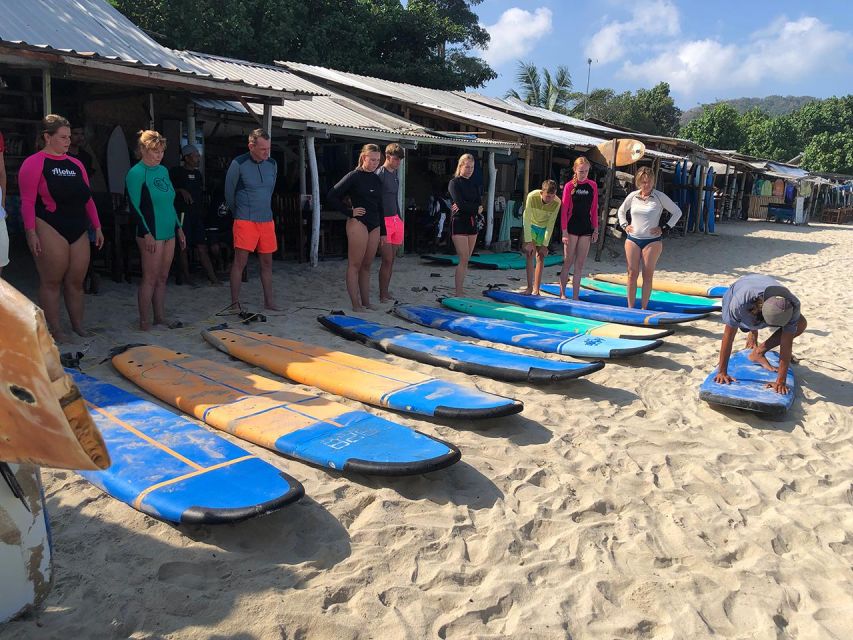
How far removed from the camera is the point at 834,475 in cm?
344

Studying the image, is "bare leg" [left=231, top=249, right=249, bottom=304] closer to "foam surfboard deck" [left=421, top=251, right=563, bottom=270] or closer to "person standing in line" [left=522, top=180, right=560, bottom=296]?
"person standing in line" [left=522, top=180, right=560, bottom=296]

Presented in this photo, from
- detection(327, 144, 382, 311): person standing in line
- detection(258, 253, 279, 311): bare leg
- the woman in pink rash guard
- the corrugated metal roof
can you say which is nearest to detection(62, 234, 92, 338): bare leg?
the woman in pink rash guard

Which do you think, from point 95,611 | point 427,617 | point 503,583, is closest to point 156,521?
point 95,611

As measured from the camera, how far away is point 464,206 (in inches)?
273

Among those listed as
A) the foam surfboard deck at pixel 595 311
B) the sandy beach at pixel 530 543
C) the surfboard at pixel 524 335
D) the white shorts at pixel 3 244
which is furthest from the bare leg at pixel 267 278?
the foam surfboard deck at pixel 595 311

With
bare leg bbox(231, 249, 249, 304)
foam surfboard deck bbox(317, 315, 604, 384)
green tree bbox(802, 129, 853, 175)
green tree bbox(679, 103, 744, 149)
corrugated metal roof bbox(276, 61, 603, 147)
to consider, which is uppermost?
green tree bbox(679, 103, 744, 149)

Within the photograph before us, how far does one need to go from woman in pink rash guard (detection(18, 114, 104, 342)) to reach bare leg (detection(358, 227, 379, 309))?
8.37 feet

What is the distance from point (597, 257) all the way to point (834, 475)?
9.16m

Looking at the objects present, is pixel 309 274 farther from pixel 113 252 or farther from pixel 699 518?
pixel 699 518

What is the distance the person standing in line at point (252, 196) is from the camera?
5.89 metres

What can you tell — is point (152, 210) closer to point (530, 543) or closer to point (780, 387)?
point (530, 543)

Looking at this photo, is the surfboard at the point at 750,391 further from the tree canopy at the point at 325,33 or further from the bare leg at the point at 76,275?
the tree canopy at the point at 325,33

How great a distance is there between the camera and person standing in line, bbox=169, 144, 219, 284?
7.18 metres

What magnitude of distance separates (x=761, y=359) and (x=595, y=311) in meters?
2.14
